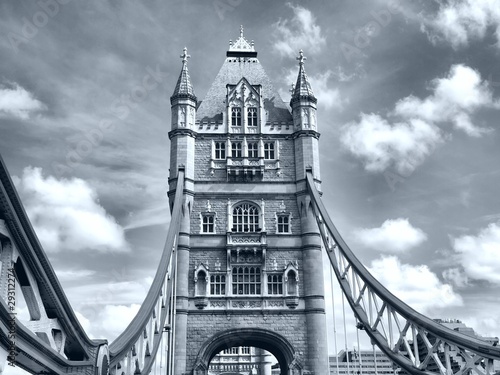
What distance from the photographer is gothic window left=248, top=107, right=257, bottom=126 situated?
34.6 metres

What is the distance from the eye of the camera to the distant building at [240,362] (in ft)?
134

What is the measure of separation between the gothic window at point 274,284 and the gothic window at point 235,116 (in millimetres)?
9680

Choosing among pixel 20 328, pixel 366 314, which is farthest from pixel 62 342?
pixel 366 314

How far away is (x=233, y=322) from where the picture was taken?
97.0 ft

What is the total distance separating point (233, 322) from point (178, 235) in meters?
5.45

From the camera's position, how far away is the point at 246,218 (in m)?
32.1

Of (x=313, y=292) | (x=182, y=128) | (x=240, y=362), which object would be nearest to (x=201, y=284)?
(x=313, y=292)

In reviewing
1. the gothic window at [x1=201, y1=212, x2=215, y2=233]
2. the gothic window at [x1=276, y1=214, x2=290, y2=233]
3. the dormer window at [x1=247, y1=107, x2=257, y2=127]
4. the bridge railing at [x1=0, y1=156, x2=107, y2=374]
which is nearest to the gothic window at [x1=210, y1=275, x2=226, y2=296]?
the gothic window at [x1=201, y1=212, x2=215, y2=233]

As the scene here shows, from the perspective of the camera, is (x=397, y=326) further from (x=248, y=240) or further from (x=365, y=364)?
(x=365, y=364)

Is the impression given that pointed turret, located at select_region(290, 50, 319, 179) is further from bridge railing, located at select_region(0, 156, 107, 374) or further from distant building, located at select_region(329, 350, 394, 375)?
distant building, located at select_region(329, 350, 394, 375)

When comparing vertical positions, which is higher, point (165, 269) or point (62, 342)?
point (165, 269)

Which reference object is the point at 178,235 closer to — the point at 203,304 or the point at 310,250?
the point at 203,304

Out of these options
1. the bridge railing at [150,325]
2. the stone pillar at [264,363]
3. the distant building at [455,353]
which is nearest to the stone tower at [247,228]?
the bridge railing at [150,325]

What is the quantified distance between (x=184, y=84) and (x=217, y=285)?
12479 mm
